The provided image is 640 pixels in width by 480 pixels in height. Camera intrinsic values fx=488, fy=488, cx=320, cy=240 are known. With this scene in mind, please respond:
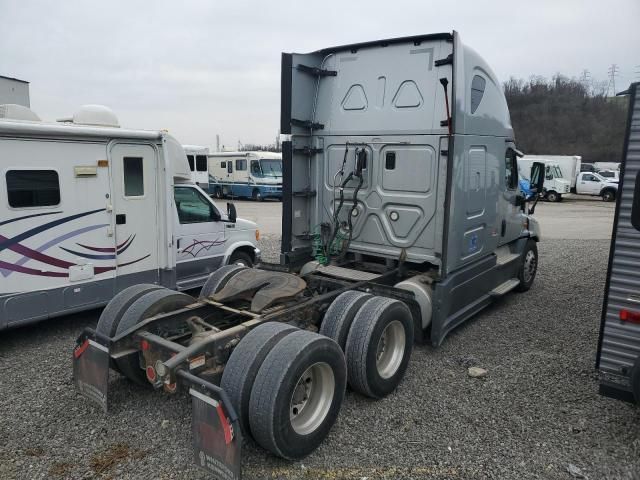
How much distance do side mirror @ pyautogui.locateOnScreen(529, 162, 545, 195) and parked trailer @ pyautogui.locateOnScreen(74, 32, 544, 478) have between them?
1.3 inches

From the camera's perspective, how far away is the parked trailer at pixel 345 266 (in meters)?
3.37

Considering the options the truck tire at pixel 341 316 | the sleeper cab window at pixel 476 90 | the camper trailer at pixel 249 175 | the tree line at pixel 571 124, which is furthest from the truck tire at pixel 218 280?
the tree line at pixel 571 124

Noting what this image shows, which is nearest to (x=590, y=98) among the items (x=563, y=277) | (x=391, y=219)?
(x=563, y=277)

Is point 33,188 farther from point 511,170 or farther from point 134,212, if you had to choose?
point 511,170

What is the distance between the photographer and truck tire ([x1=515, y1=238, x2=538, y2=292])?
25.6 feet

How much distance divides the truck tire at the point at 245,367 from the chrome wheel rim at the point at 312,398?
34 cm

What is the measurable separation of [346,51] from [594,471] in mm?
4941

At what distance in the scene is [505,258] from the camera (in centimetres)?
732

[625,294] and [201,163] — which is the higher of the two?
[201,163]

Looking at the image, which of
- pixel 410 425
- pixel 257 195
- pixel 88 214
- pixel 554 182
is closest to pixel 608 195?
pixel 554 182

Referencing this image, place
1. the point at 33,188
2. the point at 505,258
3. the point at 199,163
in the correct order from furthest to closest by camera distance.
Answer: the point at 199,163 → the point at 505,258 → the point at 33,188

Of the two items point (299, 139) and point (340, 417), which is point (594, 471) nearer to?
point (340, 417)

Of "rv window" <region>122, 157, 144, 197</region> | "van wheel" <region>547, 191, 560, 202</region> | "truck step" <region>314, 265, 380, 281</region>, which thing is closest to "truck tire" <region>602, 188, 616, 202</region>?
"van wheel" <region>547, 191, 560, 202</region>

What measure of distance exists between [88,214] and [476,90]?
15.7ft
